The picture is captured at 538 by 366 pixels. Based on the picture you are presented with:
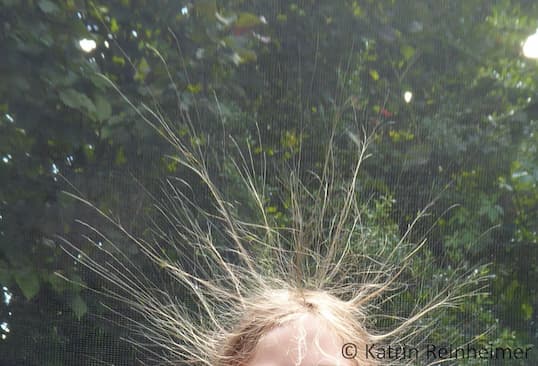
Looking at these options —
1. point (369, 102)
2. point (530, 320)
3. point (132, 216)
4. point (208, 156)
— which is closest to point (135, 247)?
point (132, 216)

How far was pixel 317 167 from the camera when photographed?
0.89 m

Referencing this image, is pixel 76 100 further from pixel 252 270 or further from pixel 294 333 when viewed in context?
pixel 294 333

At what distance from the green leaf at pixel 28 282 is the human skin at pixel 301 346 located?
41 centimetres

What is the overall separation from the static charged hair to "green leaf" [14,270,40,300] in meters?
0.06

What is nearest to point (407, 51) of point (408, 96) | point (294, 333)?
point (408, 96)

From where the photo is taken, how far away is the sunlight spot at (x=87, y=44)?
904 millimetres

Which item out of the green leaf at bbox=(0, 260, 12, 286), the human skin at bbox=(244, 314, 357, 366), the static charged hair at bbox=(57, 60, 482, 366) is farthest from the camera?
the green leaf at bbox=(0, 260, 12, 286)

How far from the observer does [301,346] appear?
55 cm

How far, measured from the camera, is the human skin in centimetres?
54

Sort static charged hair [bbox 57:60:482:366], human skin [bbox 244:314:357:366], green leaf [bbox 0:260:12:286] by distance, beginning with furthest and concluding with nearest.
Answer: green leaf [bbox 0:260:12:286] → static charged hair [bbox 57:60:482:366] → human skin [bbox 244:314:357:366]

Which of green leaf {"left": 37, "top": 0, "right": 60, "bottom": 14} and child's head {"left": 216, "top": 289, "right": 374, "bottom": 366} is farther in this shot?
green leaf {"left": 37, "top": 0, "right": 60, "bottom": 14}

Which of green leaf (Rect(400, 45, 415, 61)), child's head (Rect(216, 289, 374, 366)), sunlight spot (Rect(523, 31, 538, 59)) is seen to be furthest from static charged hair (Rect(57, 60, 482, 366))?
sunlight spot (Rect(523, 31, 538, 59))

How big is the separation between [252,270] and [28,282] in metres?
0.34

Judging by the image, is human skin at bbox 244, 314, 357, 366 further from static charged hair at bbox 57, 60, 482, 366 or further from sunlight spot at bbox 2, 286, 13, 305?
sunlight spot at bbox 2, 286, 13, 305
